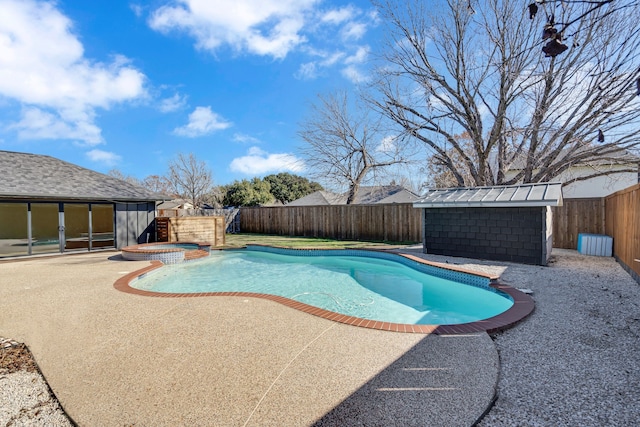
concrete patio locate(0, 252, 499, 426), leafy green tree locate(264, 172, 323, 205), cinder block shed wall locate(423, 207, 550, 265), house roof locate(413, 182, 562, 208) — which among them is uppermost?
leafy green tree locate(264, 172, 323, 205)

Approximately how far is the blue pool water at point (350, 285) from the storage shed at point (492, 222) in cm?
187

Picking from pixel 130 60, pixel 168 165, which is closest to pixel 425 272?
pixel 130 60

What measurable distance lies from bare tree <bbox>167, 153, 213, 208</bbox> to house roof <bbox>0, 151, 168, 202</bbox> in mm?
16246

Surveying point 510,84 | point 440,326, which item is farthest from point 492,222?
point 440,326

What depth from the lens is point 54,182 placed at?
10773 mm

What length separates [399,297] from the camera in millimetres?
6461

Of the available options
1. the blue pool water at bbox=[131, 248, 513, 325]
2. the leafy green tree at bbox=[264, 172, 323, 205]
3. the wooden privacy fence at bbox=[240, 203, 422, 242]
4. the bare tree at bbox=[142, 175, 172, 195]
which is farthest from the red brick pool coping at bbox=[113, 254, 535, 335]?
the bare tree at bbox=[142, 175, 172, 195]

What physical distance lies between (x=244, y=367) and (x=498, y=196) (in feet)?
27.8

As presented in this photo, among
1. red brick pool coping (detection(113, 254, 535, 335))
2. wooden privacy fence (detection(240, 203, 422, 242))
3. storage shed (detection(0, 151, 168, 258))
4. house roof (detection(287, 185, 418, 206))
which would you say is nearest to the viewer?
red brick pool coping (detection(113, 254, 535, 335))

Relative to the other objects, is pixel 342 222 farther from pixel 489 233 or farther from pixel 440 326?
pixel 440 326

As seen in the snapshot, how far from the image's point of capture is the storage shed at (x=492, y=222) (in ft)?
26.3

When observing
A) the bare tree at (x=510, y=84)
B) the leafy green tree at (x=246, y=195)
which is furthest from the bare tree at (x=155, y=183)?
the bare tree at (x=510, y=84)

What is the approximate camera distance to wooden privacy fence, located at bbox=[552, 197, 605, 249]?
396 inches

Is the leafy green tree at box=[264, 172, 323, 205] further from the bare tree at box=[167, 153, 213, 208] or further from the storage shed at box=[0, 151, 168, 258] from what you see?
the storage shed at box=[0, 151, 168, 258]
